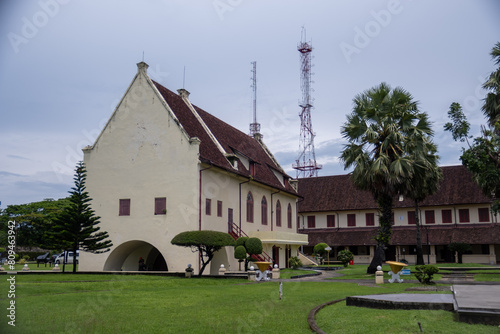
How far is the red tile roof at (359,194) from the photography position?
4600 centimetres

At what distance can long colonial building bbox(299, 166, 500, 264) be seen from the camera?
44000 millimetres

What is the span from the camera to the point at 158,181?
2730 centimetres

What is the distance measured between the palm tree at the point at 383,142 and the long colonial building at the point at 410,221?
18.0 meters

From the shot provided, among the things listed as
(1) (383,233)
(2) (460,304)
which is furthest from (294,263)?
(2) (460,304)

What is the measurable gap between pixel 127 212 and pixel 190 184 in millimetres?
4147

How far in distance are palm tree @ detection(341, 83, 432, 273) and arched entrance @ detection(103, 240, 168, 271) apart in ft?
42.7

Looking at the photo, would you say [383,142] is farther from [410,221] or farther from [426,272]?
[410,221]

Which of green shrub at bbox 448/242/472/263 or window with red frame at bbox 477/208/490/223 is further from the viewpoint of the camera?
window with red frame at bbox 477/208/490/223

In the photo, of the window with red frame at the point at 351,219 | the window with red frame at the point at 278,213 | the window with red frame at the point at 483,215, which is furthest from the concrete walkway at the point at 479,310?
the window with red frame at the point at 351,219

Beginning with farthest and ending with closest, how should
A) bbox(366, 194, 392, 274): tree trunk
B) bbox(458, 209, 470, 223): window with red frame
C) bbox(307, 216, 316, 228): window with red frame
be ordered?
bbox(307, 216, 316, 228): window with red frame, bbox(458, 209, 470, 223): window with red frame, bbox(366, 194, 392, 274): tree trunk

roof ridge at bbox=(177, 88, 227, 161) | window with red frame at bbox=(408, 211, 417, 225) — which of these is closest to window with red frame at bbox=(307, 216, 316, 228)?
window with red frame at bbox=(408, 211, 417, 225)

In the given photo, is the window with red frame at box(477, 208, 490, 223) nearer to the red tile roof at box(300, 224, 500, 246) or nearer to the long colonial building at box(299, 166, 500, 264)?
the long colonial building at box(299, 166, 500, 264)

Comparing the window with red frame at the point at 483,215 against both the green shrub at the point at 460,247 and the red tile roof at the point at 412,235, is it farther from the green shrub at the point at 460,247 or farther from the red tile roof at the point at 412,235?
the green shrub at the point at 460,247

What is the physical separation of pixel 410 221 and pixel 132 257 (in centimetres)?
2944
